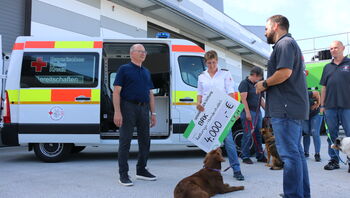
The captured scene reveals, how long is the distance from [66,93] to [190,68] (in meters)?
2.27

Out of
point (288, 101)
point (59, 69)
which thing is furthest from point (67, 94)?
point (288, 101)

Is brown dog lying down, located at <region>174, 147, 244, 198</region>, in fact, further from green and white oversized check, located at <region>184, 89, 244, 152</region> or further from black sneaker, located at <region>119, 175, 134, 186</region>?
black sneaker, located at <region>119, 175, 134, 186</region>

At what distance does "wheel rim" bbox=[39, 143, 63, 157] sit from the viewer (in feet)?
17.9

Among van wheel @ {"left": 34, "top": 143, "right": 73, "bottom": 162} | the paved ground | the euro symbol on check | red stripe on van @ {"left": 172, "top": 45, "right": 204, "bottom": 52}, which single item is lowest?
the paved ground

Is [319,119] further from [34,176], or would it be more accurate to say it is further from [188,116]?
[34,176]

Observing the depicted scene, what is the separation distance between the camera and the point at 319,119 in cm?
590

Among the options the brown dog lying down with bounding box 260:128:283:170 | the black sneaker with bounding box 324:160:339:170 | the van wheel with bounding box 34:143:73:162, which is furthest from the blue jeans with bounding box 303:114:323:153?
the van wheel with bounding box 34:143:73:162

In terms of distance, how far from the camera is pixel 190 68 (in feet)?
19.2

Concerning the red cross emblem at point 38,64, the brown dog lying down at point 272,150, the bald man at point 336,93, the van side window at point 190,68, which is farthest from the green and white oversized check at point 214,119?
the red cross emblem at point 38,64

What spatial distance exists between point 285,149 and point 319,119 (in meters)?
3.71

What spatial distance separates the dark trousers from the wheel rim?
204 cm

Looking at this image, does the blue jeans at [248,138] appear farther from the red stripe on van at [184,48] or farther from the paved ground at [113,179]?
the red stripe on van at [184,48]

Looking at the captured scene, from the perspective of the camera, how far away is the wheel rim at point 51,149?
17.9 feet

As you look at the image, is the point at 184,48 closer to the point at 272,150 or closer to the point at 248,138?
the point at 248,138
